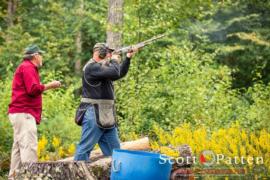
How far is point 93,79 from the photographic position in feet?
30.3

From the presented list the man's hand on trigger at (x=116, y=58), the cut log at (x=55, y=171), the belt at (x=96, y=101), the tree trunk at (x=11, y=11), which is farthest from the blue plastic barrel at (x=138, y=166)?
the tree trunk at (x=11, y=11)

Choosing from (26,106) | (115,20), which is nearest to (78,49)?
(115,20)

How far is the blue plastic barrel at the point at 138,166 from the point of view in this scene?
801cm

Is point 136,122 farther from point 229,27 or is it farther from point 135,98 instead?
point 229,27

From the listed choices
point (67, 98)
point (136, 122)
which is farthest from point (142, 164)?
point (67, 98)

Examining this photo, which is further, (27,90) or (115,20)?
(115,20)

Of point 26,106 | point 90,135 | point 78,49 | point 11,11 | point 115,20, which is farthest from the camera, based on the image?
point 11,11

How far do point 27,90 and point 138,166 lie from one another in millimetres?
2362

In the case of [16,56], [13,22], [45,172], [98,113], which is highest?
[13,22]

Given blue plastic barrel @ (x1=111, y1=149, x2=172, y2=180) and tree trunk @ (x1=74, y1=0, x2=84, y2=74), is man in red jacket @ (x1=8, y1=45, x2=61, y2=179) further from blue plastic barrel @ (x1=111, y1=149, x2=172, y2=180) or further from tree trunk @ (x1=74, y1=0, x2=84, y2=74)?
tree trunk @ (x1=74, y1=0, x2=84, y2=74)

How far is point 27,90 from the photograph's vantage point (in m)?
9.55

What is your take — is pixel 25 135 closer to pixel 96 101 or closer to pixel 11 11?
pixel 96 101

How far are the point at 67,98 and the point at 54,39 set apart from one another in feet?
24.3

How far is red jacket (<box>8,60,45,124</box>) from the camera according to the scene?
9500 mm
